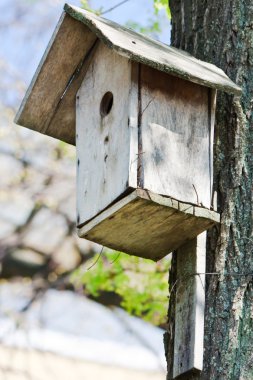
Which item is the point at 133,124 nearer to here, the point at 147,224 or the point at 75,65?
the point at 147,224

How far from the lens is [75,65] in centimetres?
325

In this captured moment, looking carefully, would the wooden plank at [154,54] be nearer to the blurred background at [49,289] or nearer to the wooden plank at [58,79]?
the wooden plank at [58,79]

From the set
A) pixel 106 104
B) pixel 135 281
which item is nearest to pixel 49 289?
pixel 135 281

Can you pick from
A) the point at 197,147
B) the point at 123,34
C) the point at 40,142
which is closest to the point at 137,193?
the point at 197,147

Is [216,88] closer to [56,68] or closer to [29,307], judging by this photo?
[56,68]

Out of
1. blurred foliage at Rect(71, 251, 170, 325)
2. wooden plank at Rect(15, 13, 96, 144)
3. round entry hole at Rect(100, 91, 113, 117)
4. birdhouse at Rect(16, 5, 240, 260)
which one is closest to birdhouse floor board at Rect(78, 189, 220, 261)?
birdhouse at Rect(16, 5, 240, 260)

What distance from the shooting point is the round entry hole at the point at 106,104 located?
296 centimetres

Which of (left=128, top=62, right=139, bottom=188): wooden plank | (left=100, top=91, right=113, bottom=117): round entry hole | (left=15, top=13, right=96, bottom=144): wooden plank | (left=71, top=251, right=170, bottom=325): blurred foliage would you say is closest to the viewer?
(left=128, top=62, right=139, bottom=188): wooden plank

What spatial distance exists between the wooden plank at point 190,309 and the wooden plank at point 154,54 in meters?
0.52

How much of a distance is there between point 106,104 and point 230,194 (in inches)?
22.0

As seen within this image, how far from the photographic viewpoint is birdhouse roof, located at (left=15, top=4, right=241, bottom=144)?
2715 mm

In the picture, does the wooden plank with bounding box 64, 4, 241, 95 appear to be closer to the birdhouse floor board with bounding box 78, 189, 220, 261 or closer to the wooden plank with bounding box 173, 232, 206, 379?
the birdhouse floor board with bounding box 78, 189, 220, 261

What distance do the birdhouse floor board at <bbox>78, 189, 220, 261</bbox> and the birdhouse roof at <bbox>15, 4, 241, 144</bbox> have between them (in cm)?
43

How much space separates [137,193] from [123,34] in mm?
618
